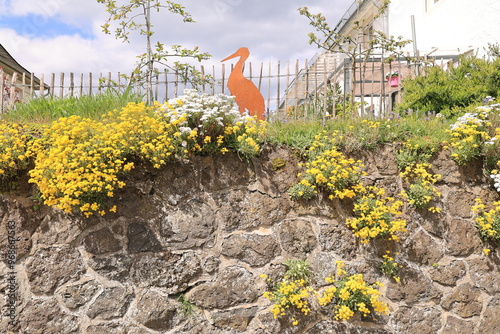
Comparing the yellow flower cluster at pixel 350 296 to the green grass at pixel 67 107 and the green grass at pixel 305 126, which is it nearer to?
the green grass at pixel 305 126

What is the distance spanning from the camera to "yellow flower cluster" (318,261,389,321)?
4359mm

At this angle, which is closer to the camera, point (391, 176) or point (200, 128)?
point (200, 128)

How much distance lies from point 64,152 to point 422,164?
13.6ft

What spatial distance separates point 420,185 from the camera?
4949 mm

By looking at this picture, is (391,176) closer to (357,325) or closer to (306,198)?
(306,198)

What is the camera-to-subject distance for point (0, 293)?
425 centimetres

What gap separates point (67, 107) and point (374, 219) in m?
4.18

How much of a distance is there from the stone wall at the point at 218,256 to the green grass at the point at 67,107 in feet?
3.88

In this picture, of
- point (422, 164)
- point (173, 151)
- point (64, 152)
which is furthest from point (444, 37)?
point (64, 152)

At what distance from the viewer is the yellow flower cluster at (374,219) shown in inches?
182

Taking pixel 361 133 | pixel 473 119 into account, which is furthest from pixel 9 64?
pixel 473 119

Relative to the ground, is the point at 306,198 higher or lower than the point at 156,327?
higher

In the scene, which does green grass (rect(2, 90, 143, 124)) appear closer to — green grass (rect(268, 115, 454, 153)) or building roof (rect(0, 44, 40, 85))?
green grass (rect(268, 115, 454, 153))

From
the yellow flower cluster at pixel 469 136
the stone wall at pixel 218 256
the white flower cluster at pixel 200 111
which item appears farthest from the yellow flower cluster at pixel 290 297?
the yellow flower cluster at pixel 469 136
